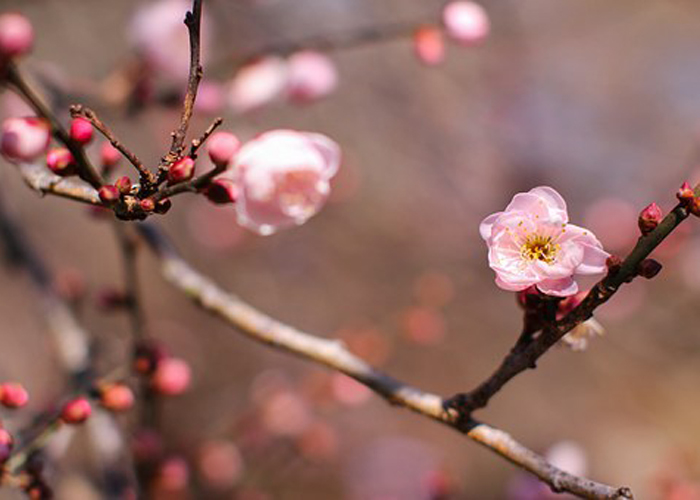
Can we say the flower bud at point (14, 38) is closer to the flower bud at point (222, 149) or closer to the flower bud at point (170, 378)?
the flower bud at point (222, 149)

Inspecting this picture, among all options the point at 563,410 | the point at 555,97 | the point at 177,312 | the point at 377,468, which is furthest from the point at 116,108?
the point at 555,97

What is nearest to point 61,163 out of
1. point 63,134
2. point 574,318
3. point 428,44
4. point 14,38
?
point 63,134

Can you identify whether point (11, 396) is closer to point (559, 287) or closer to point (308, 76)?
point (559, 287)

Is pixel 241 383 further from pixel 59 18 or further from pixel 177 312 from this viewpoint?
pixel 59 18

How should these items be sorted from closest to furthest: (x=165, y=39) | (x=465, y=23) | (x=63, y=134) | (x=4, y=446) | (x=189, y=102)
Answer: (x=189, y=102) < (x=63, y=134) < (x=4, y=446) < (x=465, y=23) < (x=165, y=39)

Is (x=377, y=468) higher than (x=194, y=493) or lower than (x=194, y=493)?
higher
